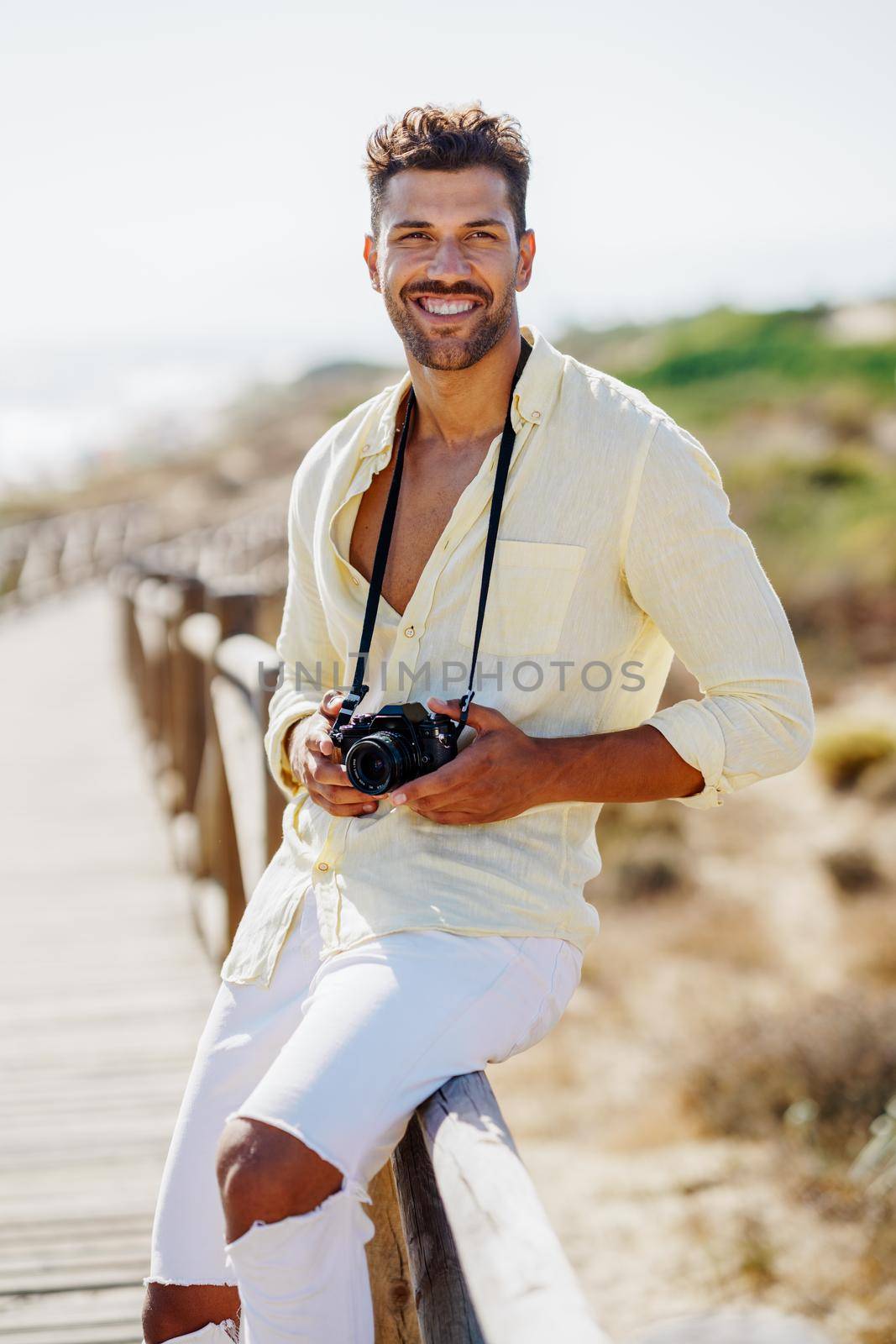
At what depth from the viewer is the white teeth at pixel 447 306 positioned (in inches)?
72.9

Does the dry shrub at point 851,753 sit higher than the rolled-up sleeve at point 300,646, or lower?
lower

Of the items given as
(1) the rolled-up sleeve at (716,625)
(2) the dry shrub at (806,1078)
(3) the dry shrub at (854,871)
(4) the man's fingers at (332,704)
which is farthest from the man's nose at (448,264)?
(3) the dry shrub at (854,871)

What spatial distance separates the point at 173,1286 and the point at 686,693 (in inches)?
612

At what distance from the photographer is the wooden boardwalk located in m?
2.68

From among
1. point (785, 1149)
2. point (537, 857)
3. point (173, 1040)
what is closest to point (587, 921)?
point (537, 857)

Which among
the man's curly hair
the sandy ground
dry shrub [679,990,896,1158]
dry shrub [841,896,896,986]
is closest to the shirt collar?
the man's curly hair

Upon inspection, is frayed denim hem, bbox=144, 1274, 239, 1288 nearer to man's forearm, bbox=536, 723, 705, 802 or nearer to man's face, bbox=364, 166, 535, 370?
man's forearm, bbox=536, 723, 705, 802

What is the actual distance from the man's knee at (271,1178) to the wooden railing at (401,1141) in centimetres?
13

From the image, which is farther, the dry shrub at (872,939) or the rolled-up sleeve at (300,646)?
the dry shrub at (872,939)

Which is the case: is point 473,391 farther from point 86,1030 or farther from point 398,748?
point 86,1030

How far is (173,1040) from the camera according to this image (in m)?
3.81

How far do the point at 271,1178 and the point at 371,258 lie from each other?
1.30 metres

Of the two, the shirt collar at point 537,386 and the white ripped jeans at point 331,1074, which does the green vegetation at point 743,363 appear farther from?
the white ripped jeans at point 331,1074

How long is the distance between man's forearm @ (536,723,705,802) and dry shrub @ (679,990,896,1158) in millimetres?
6184
